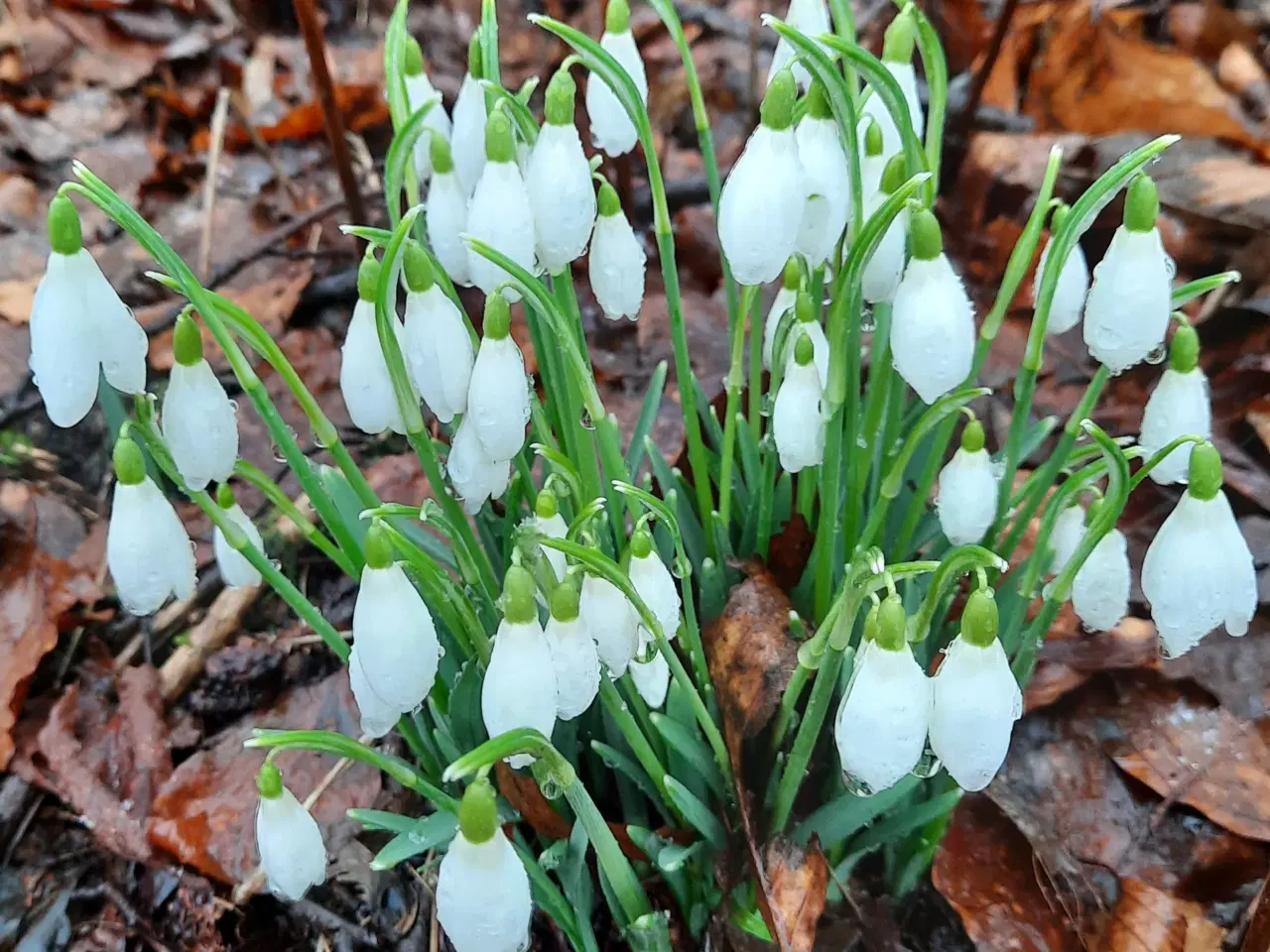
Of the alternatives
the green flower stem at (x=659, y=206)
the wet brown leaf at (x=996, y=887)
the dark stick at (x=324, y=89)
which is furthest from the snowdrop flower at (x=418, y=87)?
the wet brown leaf at (x=996, y=887)

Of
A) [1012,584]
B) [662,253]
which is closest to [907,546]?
[1012,584]

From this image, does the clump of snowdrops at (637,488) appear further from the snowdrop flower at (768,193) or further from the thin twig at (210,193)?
the thin twig at (210,193)

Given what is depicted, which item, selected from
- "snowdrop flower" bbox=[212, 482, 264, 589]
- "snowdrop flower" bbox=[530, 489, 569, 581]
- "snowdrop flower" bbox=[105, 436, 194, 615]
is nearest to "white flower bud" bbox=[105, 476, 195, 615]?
"snowdrop flower" bbox=[105, 436, 194, 615]

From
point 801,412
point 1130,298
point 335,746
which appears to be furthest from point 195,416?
point 1130,298

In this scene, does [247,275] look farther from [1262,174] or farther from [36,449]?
[1262,174]

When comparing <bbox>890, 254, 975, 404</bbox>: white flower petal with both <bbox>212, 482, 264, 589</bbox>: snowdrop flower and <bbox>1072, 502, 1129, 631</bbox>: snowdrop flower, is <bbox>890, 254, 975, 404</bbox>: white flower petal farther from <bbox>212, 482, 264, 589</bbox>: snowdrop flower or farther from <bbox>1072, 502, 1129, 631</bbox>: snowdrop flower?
<bbox>212, 482, 264, 589</bbox>: snowdrop flower

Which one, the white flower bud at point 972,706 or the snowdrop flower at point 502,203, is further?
the snowdrop flower at point 502,203

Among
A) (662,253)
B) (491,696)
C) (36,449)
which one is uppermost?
(662,253)
